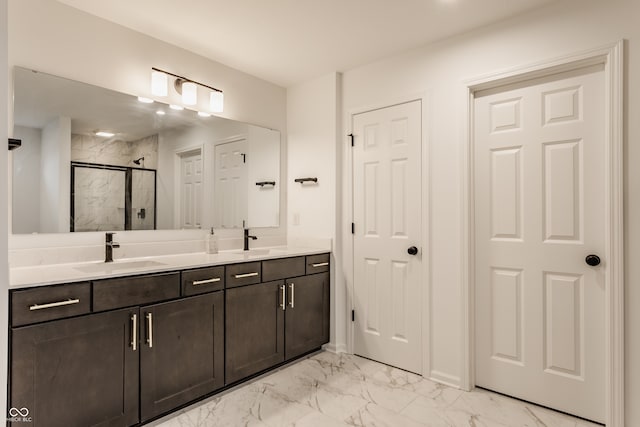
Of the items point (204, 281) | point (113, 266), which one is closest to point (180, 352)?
point (204, 281)

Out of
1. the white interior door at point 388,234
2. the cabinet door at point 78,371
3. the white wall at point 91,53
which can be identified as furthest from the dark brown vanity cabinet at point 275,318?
the white wall at point 91,53

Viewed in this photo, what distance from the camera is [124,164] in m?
2.48

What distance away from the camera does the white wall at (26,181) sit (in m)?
2.00

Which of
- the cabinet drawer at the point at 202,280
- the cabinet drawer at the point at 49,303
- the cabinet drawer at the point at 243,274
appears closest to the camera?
the cabinet drawer at the point at 49,303

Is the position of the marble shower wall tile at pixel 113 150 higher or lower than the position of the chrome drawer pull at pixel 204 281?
higher

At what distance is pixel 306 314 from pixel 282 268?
19.0 inches

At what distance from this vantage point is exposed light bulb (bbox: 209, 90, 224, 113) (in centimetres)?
291

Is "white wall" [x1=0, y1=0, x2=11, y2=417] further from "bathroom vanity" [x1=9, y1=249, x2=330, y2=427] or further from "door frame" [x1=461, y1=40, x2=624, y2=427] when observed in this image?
"door frame" [x1=461, y1=40, x2=624, y2=427]

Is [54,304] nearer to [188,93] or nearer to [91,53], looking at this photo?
[91,53]

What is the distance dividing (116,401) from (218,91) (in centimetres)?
222

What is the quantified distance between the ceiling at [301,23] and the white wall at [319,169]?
426mm

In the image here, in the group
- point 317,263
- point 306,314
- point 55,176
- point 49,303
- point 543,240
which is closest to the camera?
point 49,303

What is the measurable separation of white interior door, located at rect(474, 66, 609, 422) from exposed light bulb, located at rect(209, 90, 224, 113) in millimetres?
1931

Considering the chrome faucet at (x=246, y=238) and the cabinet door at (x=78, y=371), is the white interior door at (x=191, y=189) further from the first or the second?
the cabinet door at (x=78, y=371)
